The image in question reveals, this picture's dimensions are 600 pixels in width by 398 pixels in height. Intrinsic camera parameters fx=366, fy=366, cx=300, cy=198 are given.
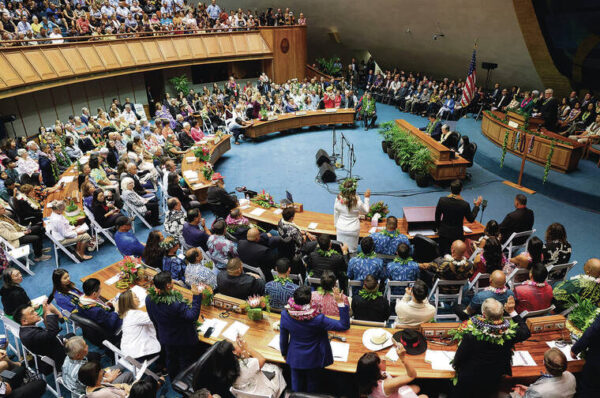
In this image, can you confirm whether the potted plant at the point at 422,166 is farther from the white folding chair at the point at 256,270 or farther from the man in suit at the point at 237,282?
the man in suit at the point at 237,282

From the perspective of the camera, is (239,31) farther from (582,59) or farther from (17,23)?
(582,59)

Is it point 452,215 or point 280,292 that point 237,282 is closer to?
point 280,292

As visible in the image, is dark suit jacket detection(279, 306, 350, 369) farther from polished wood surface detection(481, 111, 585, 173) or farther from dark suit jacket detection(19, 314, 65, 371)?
polished wood surface detection(481, 111, 585, 173)

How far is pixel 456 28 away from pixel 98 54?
47.3 feet

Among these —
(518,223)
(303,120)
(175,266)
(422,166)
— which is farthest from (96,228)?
(303,120)

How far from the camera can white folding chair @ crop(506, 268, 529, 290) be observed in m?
4.90

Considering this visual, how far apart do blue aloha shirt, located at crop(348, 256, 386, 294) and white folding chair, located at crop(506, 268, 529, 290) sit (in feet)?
5.80

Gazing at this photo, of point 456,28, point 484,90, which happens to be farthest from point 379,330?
point 484,90

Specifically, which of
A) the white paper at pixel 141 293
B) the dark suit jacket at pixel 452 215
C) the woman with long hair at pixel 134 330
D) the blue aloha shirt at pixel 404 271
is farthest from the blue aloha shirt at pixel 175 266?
the dark suit jacket at pixel 452 215

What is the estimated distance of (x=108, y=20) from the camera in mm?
16672

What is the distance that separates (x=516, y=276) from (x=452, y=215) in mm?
1406

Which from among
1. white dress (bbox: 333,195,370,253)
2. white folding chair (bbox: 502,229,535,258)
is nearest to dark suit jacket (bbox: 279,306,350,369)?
white dress (bbox: 333,195,370,253)

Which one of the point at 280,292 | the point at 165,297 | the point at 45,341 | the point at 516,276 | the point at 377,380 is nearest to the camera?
the point at 377,380

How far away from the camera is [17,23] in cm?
1427
